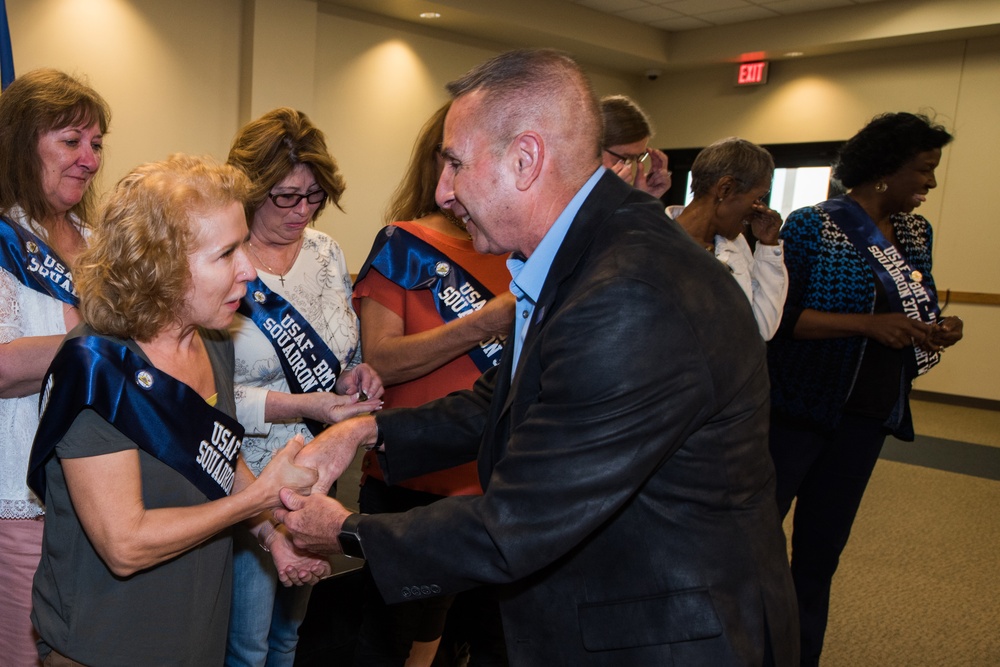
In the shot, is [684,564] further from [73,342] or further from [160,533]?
[73,342]

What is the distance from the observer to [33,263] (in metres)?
1.66

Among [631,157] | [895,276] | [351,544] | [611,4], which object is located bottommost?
[351,544]

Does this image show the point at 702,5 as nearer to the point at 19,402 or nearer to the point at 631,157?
the point at 631,157

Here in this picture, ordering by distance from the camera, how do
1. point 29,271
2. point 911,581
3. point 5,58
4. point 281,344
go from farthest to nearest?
1. point 911,581
2. point 5,58
3. point 281,344
4. point 29,271

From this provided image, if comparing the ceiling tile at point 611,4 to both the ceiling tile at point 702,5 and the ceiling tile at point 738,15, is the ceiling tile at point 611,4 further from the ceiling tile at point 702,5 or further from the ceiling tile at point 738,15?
the ceiling tile at point 738,15

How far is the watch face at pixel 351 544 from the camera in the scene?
1204mm

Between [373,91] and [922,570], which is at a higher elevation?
[373,91]

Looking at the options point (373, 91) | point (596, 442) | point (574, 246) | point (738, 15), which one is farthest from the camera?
point (738, 15)

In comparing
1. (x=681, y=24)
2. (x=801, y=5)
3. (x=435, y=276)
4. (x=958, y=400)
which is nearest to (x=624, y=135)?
(x=435, y=276)

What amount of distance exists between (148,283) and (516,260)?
0.62 metres

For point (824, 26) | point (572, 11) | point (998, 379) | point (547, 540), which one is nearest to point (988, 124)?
point (824, 26)

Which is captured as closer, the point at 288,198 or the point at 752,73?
the point at 288,198

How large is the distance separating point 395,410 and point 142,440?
0.55 meters

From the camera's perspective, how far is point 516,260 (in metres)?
1.46
